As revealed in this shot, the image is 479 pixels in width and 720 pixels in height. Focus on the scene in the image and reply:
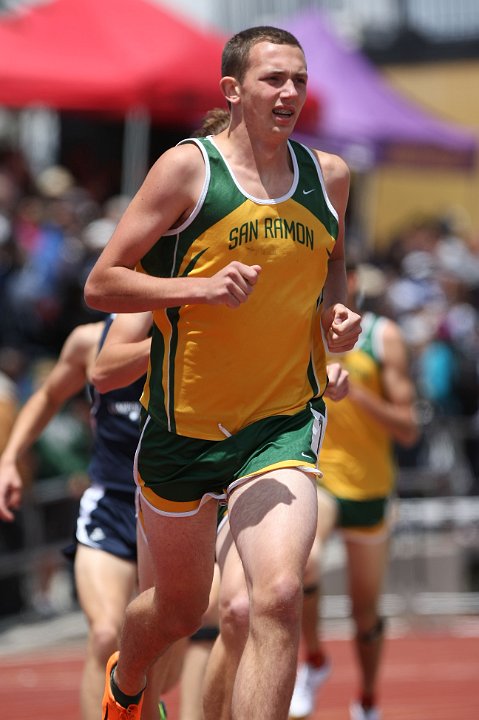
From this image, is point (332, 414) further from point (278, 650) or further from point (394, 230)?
point (394, 230)

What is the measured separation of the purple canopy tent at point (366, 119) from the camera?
1784 centimetres

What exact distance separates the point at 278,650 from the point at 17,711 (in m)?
4.90

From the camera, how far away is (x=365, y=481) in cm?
835

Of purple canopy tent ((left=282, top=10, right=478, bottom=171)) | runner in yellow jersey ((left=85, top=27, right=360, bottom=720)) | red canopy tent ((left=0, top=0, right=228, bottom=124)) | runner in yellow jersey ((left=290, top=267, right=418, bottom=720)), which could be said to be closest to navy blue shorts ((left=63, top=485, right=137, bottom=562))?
runner in yellow jersey ((left=85, top=27, right=360, bottom=720))

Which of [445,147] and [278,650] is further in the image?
[445,147]

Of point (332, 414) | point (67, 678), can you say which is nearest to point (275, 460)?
point (332, 414)

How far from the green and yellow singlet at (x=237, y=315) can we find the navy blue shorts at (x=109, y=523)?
54.2 inches

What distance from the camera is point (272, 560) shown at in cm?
489

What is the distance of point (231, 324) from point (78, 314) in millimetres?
7550

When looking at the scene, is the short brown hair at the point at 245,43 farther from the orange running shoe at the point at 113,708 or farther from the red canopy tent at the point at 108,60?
the red canopy tent at the point at 108,60

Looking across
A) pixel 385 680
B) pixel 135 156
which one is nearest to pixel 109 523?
pixel 385 680

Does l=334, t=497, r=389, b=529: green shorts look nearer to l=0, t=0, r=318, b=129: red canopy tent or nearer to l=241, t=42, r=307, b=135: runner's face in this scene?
l=241, t=42, r=307, b=135: runner's face

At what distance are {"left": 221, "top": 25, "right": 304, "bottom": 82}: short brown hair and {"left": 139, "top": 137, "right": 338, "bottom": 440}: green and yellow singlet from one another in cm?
26

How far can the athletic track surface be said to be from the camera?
9227 millimetres
